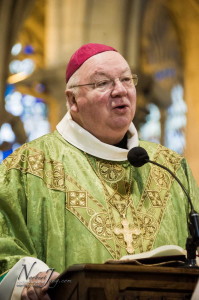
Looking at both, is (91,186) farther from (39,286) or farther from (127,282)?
(127,282)

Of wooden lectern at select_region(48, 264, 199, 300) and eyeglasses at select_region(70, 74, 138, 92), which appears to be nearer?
wooden lectern at select_region(48, 264, 199, 300)

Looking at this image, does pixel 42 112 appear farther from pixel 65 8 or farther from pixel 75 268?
pixel 75 268

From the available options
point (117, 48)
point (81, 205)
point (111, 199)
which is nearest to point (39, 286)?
point (81, 205)

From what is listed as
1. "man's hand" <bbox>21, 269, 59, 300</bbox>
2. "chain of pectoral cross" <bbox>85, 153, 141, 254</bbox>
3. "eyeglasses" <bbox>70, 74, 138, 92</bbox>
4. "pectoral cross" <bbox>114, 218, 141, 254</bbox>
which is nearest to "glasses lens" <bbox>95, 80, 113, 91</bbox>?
"eyeglasses" <bbox>70, 74, 138, 92</bbox>

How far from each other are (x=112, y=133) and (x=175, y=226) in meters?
0.64

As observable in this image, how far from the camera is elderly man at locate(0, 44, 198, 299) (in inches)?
181

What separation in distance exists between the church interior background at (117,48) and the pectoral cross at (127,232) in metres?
6.76

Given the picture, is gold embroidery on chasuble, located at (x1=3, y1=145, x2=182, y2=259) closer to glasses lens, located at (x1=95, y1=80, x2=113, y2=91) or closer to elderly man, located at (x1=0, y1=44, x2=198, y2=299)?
elderly man, located at (x1=0, y1=44, x2=198, y2=299)

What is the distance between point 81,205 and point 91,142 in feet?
1.36

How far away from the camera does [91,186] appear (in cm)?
488

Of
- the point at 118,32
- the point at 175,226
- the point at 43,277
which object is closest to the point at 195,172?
the point at 118,32

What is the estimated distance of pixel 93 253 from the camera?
15.1ft

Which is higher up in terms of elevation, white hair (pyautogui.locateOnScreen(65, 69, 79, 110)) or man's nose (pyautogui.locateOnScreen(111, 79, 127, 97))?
white hair (pyautogui.locateOnScreen(65, 69, 79, 110))

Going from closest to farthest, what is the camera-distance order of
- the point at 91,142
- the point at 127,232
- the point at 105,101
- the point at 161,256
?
the point at 161,256 < the point at 127,232 < the point at 105,101 < the point at 91,142
